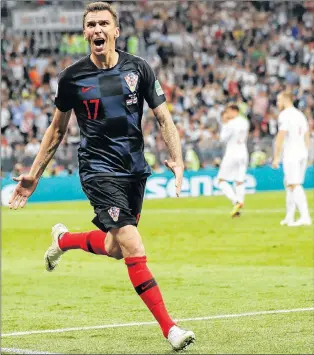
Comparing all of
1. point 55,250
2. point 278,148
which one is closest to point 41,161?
point 55,250

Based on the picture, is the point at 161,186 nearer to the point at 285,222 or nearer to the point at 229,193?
the point at 229,193

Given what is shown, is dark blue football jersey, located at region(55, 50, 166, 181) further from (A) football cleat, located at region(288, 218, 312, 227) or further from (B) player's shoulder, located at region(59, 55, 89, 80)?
(A) football cleat, located at region(288, 218, 312, 227)

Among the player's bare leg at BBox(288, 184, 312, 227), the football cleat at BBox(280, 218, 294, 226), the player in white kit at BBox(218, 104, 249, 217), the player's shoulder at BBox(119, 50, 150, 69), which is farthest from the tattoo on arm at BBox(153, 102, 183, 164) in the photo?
the player in white kit at BBox(218, 104, 249, 217)

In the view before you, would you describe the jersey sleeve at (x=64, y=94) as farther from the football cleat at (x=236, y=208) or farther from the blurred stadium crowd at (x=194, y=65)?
the blurred stadium crowd at (x=194, y=65)

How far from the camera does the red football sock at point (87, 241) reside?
8.63 m

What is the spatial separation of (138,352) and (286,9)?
3388 cm

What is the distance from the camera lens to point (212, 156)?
30.1m

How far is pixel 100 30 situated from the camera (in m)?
7.83

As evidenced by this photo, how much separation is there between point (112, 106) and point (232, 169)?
1412 cm

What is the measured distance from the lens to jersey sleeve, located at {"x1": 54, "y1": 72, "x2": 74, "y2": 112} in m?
8.11

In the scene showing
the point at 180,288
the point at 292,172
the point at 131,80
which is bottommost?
the point at 292,172

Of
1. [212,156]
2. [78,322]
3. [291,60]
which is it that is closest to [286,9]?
[291,60]

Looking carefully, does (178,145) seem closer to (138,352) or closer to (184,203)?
(138,352)

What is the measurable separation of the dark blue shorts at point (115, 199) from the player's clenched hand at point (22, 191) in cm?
43
